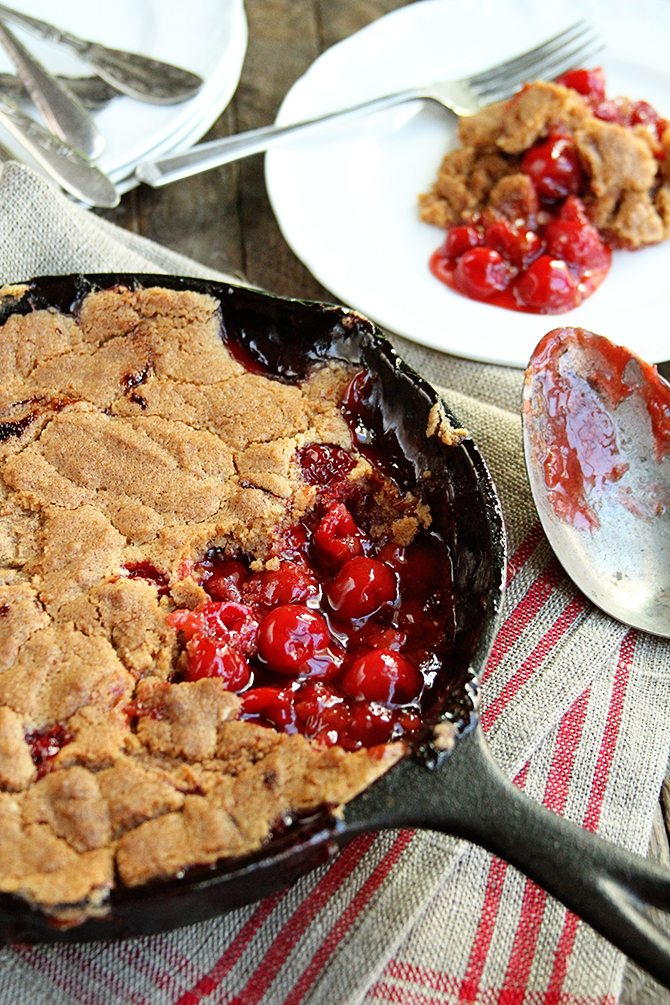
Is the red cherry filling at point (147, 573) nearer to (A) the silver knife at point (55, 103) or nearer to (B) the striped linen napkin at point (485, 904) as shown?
(B) the striped linen napkin at point (485, 904)

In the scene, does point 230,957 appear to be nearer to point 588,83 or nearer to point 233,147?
point 233,147

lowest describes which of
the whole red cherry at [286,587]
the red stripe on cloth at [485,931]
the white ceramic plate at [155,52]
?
the red stripe on cloth at [485,931]

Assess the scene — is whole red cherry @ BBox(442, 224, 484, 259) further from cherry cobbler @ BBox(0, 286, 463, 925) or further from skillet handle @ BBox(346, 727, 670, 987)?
skillet handle @ BBox(346, 727, 670, 987)

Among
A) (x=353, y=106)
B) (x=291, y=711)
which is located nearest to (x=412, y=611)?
(x=291, y=711)

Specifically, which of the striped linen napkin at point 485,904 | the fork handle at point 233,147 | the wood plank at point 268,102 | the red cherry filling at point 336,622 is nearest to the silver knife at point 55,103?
the fork handle at point 233,147

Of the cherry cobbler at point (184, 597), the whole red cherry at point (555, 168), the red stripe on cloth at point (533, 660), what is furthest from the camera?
the whole red cherry at point (555, 168)

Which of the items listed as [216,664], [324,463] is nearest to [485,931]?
[216,664]
